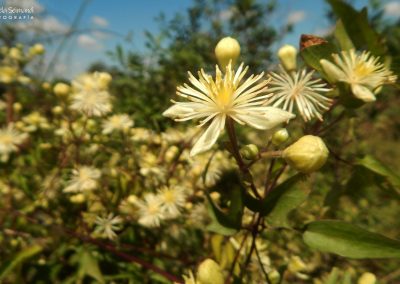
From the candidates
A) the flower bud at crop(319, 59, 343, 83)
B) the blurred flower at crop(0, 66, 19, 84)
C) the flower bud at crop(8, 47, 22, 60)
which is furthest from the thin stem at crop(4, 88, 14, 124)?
the flower bud at crop(319, 59, 343, 83)

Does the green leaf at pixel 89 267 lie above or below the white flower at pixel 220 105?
below

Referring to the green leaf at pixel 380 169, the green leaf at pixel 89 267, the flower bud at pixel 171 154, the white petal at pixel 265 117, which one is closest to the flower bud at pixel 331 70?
the white petal at pixel 265 117

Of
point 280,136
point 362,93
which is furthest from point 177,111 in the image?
point 362,93

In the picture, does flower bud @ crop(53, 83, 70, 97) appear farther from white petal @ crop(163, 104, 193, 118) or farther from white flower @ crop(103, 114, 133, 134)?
white petal @ crop(163, 104, 193, 118)

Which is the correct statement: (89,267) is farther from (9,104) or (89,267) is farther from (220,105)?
(9,104)

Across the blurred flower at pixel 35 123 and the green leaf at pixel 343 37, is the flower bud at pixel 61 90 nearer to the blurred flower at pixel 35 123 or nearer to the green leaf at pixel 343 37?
the blurred flower at pixel 35 123

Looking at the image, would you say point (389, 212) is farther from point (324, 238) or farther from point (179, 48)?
point (324, 238)
